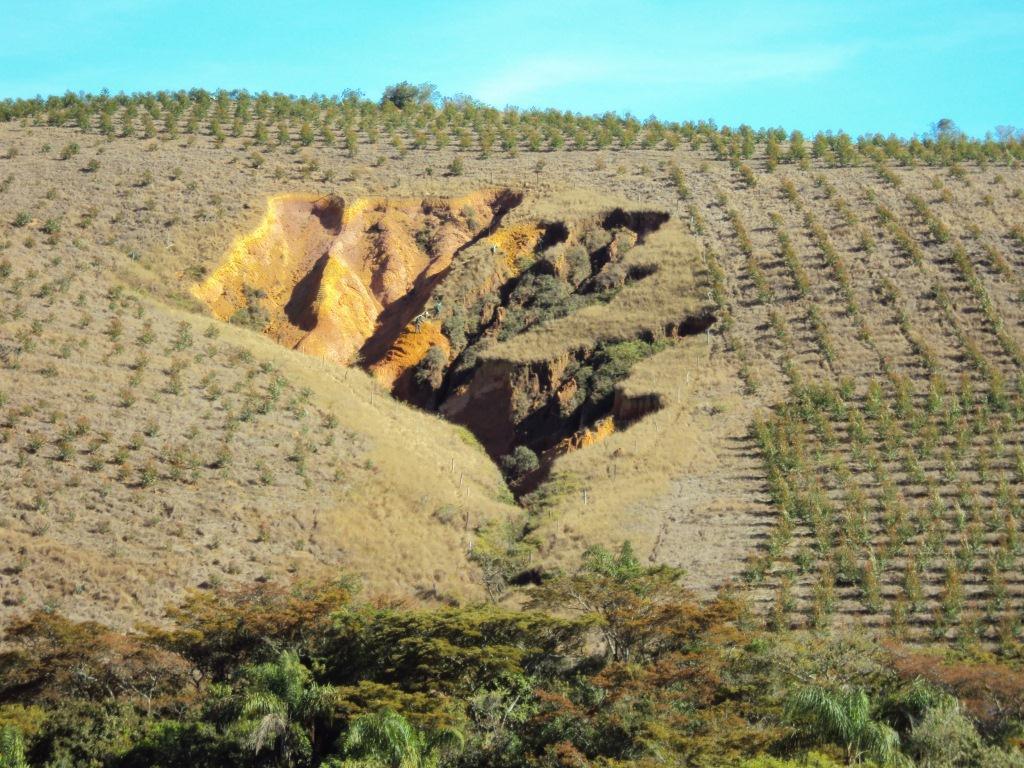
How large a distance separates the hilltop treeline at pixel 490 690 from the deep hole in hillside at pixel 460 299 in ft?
57.6

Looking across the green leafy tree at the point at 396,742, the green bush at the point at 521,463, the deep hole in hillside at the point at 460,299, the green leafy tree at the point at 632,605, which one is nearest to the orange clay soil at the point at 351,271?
the deep hole in hillside at the point at 460,299

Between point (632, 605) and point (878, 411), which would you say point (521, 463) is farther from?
point (632, 605)

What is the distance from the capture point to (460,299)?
183 feet

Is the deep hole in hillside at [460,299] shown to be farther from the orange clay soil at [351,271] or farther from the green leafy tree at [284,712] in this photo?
the green leafy tree at [284,712]

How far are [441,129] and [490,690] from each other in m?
55.0

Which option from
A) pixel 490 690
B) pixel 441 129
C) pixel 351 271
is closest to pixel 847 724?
pixel 490 690

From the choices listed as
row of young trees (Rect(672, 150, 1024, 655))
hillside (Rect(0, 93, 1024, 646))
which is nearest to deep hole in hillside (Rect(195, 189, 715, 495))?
hillside (Rect(0, 93, 1024, 646))

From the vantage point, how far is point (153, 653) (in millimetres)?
25891

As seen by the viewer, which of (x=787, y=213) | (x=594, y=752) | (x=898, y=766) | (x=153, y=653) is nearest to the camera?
(x=898, y=766)

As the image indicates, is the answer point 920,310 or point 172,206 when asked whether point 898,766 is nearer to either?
point 920,310

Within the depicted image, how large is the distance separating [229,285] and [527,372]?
14.6 metres

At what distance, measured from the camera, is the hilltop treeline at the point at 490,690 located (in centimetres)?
2172

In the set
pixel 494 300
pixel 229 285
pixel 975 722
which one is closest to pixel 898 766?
pixel 975 722

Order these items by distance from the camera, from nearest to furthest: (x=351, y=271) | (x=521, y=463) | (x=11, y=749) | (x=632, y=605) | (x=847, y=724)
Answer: (x=847, y=724), (x=11, y=749), (x=632, y=605), (x=521, y=463), (x=351, y=271)
